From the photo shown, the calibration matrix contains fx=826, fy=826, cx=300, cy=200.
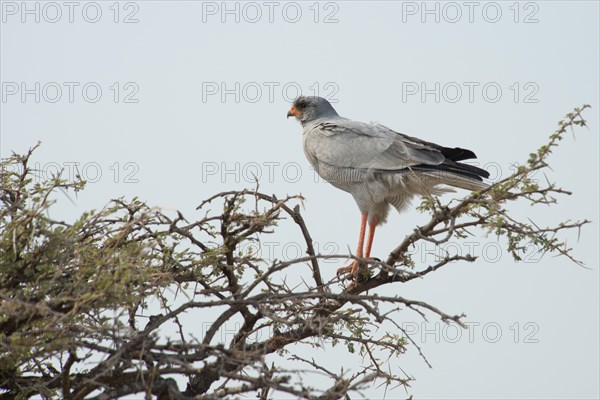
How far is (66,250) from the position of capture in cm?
475

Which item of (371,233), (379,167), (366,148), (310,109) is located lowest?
(371,233)

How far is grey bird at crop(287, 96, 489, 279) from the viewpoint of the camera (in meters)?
6.96

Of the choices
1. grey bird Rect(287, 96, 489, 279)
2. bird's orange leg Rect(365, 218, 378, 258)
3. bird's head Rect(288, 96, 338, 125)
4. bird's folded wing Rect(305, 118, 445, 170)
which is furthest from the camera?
bird's head Rect(288, 96, 338, 125)

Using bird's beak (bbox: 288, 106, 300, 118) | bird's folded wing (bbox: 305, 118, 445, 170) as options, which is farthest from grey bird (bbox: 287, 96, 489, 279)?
bird's beak (bbox: 288, 106, 300, 118)

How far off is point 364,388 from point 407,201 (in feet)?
11.6

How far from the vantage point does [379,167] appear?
7234 mm

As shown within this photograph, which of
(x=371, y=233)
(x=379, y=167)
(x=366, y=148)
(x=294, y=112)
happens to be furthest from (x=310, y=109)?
(x=371, y=233)

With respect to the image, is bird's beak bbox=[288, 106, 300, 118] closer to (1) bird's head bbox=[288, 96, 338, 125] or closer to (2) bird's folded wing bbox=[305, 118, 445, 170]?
(1) bird's head bbox=[288, 96, 338, 125]

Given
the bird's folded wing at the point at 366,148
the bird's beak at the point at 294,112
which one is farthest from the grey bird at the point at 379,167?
the bird's beak at the point at 294,112

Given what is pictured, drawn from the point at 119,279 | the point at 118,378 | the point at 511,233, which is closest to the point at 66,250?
the point at 119,279

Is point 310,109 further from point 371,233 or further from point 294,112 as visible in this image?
point 371,233

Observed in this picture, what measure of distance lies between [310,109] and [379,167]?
5.18 ft

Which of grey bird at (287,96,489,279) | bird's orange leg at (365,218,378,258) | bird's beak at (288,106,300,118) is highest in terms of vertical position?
bird's beak at (288,106,300,118)

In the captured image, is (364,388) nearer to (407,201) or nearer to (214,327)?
(214,327)
